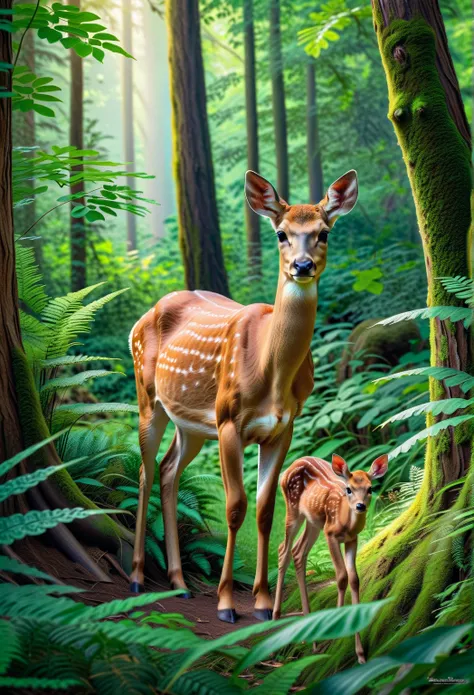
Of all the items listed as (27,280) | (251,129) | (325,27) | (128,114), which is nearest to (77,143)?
(251,129)

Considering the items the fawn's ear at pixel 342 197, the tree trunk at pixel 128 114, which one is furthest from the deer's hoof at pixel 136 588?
the tree trunk at pixel 128 114

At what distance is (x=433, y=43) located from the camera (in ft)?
12.8

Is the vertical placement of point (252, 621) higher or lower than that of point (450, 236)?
lower

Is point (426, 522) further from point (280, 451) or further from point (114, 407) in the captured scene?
point (114, 407)

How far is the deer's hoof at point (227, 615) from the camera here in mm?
3834

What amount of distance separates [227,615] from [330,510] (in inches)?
34.2

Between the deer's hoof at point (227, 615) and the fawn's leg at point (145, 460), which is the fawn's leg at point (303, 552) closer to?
the deer's hoof at point (227, 615)

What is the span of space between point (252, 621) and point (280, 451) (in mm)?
846

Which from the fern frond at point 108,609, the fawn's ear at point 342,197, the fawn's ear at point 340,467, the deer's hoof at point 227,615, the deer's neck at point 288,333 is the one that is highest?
the fawn's ear at point 342,197

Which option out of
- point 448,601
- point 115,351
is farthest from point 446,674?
point 115,351

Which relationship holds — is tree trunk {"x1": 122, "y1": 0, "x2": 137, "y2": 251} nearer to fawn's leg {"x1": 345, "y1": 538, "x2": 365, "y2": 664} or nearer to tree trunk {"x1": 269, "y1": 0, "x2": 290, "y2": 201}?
tree trunk {"x1": 269, "y1": 0, "x2": 290, "y2": 201}

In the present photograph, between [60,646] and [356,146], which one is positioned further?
[356,146]

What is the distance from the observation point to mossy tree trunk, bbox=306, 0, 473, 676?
3.26 meters

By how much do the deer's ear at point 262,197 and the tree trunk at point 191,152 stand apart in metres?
5.39
